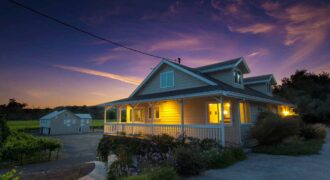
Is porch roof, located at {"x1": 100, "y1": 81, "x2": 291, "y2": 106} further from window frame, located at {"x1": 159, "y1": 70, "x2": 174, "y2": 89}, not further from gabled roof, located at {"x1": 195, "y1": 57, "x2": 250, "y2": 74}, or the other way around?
window frame, located at {"x1": 159, "y1": 70, "x2": 174, "y2": 89}

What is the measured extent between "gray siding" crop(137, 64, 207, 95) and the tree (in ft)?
79.4

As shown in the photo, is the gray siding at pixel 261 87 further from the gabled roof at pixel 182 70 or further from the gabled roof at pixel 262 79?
the gabled roof at pixel 182 70

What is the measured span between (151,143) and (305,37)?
558 inches

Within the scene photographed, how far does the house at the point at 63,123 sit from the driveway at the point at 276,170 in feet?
140

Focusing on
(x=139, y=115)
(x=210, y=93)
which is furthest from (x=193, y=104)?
(x=139, y=115)

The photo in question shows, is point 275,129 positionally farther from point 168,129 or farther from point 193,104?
point 168,129

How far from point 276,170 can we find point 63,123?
4539cm

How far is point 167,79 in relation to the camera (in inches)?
666

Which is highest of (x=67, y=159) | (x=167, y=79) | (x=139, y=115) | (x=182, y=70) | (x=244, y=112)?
(x=182, y=70)

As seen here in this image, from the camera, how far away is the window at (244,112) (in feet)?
48.9

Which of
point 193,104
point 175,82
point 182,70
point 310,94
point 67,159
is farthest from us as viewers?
point 310,94

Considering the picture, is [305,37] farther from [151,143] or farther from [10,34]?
[10,34]

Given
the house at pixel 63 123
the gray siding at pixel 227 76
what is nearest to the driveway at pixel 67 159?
the gray siding at pixel 227 76

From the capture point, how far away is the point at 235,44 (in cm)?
1670
